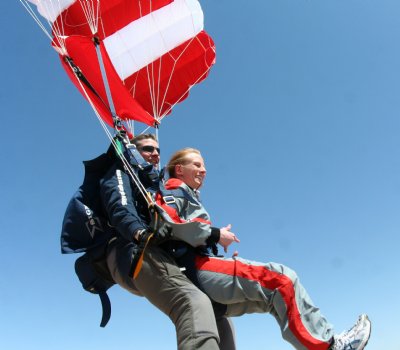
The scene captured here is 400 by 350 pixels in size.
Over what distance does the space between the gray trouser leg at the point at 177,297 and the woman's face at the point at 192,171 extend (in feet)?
3.11

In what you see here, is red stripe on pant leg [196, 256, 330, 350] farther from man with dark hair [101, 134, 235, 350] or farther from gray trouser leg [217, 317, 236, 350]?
gray trouser leg [217, 317, 236, 350]

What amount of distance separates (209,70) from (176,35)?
33.4 inches

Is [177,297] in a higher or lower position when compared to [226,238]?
lower

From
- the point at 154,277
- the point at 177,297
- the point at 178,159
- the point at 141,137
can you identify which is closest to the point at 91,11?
the point at 141,137

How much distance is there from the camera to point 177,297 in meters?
2.77

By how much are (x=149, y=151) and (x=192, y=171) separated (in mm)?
525

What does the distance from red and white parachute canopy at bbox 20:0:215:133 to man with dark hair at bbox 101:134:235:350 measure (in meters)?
2.68

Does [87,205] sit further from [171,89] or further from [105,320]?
[171,89]

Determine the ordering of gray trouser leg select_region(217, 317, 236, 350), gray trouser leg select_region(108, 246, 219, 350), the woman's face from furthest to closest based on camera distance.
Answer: the woman's face < gray trouser leg select_region(217, 317, 236, 350) < gray trouser leg select_region(108, 246, 219, 350)

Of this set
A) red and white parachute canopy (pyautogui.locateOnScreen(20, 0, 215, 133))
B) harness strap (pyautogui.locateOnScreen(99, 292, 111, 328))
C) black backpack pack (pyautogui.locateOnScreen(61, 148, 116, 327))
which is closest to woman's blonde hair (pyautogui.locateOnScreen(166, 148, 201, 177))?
black backpack pack (pyautogui.locateOnScreen(61, 148, 116, 327))

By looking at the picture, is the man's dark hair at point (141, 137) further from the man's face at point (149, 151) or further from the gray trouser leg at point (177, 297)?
the gray trouser leg at point (177, 297)

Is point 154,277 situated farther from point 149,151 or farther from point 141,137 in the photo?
point 141,137

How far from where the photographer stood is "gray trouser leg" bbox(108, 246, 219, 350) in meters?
2.59

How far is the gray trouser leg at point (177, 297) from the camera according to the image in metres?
2.59
